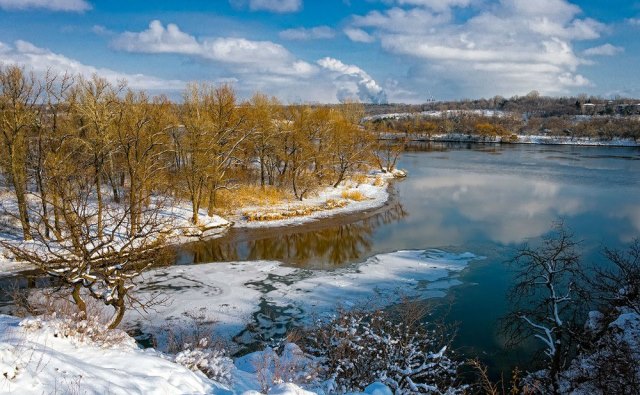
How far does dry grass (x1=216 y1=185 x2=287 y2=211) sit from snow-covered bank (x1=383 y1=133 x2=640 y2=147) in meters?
67.6

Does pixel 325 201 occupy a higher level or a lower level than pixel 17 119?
lower

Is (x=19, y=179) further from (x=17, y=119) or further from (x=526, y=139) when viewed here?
(x=526, y=139)

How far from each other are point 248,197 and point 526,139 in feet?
282

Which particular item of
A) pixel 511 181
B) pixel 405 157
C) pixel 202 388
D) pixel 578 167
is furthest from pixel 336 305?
pixel 405 157

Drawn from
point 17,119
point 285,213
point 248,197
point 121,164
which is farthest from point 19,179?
point 285,213

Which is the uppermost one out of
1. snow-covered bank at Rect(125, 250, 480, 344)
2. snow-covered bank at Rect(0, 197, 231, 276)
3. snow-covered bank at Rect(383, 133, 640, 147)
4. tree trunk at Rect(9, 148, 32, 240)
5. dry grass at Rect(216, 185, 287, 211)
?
snow-covered bank at Rect(383, 133, 640, 147)

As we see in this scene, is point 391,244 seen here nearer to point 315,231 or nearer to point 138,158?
point 315,231

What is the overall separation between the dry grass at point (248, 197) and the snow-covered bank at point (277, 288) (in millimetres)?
9945

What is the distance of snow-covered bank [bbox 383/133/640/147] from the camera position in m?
87.6

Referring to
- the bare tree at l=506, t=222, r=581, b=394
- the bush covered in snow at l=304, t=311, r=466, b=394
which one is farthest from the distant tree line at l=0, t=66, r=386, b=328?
the bare tree at l=506, t=222, r=581, b=394

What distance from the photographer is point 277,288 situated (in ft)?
53.7

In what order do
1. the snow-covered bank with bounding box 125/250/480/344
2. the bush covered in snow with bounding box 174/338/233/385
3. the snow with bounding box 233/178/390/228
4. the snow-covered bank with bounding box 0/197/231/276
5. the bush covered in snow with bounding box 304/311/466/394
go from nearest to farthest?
1. the bush covered in snow with bounding box 174/338/233/385
2. the bush covered in snow with bounding box 304/311/466/394
3. the snow-covered bank with bounding box 125/250/480/344
4. the snow-covered bank with bounding box 0/197/231/276
5. the snow with bounding box 233/178/390/228

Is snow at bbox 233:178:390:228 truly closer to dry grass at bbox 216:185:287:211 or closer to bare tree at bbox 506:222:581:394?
dry grass at bbox 216:185:287:211

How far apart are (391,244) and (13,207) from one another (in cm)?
2082
